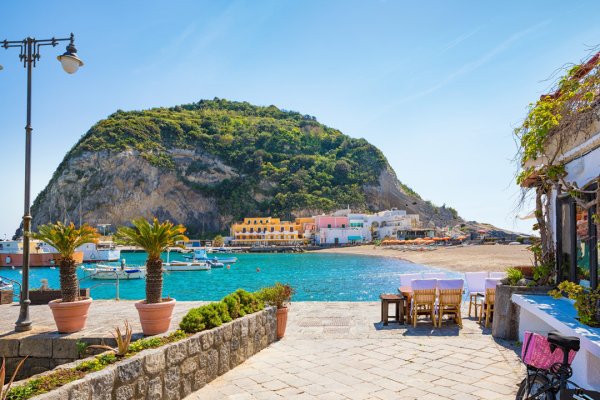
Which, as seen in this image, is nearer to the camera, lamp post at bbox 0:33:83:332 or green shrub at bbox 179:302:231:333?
green shrub at bbox 179:302:231:333

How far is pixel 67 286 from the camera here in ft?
21.7

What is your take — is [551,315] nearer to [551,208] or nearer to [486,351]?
[486,351]

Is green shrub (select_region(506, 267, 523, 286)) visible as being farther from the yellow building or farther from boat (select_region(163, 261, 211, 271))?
the yellow building

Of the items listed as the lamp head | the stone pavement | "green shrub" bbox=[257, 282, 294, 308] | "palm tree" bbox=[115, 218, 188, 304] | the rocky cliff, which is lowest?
the stone pavement

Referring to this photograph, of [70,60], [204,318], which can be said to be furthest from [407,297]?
[70,60]

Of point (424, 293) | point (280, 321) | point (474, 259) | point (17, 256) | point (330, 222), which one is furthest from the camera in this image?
point (330, 222)

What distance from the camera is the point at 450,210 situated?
360ft

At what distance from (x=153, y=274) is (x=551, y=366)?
486 centimetres

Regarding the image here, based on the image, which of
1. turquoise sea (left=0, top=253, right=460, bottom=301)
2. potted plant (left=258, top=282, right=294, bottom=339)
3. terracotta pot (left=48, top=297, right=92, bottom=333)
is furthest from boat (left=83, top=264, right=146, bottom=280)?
potted plant (left=258, top=282, right=294, bottom=339)

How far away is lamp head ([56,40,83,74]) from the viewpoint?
6973 millimetres

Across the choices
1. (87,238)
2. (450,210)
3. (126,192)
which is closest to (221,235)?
(126,192)

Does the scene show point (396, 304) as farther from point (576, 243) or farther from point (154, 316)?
point (154, 316)

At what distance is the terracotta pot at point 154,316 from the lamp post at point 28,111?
2580mm

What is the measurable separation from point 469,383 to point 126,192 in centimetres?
8979
